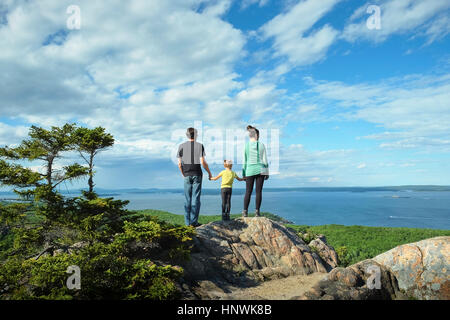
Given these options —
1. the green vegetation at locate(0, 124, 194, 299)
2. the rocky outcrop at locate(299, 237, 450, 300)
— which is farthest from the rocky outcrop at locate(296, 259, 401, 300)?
the green vegetation at locate(0, 124, 194, 299)

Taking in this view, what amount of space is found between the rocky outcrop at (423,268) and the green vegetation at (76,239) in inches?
252

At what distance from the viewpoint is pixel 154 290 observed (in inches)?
229

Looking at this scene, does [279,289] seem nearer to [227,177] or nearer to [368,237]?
[227,177]

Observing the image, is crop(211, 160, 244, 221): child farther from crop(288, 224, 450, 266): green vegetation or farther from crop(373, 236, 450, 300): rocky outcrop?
crop(288, 224, 450, 266): green vegetation

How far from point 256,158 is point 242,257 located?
3.55 metres

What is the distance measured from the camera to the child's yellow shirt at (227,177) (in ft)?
32.4

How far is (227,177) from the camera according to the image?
9.92 metres

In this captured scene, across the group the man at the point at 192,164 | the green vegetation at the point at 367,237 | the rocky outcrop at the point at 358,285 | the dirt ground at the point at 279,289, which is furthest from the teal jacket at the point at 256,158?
the green vegetation at the point at 367,237

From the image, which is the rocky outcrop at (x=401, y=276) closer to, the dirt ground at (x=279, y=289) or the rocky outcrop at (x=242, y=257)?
the dirt ground at (x=279, y=289)

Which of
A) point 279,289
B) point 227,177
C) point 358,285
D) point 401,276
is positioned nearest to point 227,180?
point 227,177

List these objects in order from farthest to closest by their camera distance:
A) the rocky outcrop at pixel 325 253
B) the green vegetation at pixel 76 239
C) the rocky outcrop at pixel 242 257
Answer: the rocky outcrop at pixel 325 253 → the rocky outcrop at pixel 242 257 → the green vegetation at pixel 76 239

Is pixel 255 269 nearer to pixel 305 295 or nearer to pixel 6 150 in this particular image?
pixel 305 295

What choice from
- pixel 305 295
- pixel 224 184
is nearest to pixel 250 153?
pixel 224 184
